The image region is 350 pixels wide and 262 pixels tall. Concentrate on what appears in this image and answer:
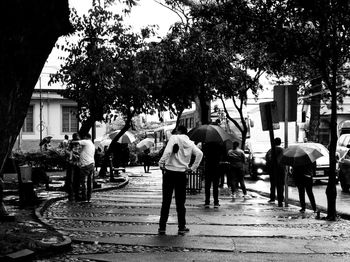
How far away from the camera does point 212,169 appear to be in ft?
50.5

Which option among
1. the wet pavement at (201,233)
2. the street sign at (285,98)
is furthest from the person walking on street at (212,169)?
the street sign at (285,98)

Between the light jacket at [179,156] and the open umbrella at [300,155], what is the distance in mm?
3411

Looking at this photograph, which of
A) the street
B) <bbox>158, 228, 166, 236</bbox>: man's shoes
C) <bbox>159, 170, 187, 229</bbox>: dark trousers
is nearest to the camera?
<bbox>158, 228, 166, 236</bbox>: man's shoes

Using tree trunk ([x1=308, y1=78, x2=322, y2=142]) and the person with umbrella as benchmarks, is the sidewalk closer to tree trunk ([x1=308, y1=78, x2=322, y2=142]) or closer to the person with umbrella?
the person with umbrella

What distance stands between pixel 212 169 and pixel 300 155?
266 cm

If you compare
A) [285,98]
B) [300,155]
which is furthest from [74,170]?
[300,155]

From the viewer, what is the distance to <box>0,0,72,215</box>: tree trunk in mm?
7473

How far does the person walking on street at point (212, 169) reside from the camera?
50.1ft

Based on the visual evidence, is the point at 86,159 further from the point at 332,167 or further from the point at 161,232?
the point at 332,167

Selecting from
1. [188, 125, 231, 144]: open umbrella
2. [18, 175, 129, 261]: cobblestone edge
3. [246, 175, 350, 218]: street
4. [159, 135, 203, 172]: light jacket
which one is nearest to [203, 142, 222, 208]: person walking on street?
[188, 125, 231, 144]: open umbrella

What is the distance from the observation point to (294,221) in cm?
1252

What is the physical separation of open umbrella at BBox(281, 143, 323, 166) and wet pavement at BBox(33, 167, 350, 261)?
1.18 meters

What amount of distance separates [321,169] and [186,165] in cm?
1559

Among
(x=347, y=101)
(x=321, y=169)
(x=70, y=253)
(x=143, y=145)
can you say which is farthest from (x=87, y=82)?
(x=347, y=101)
